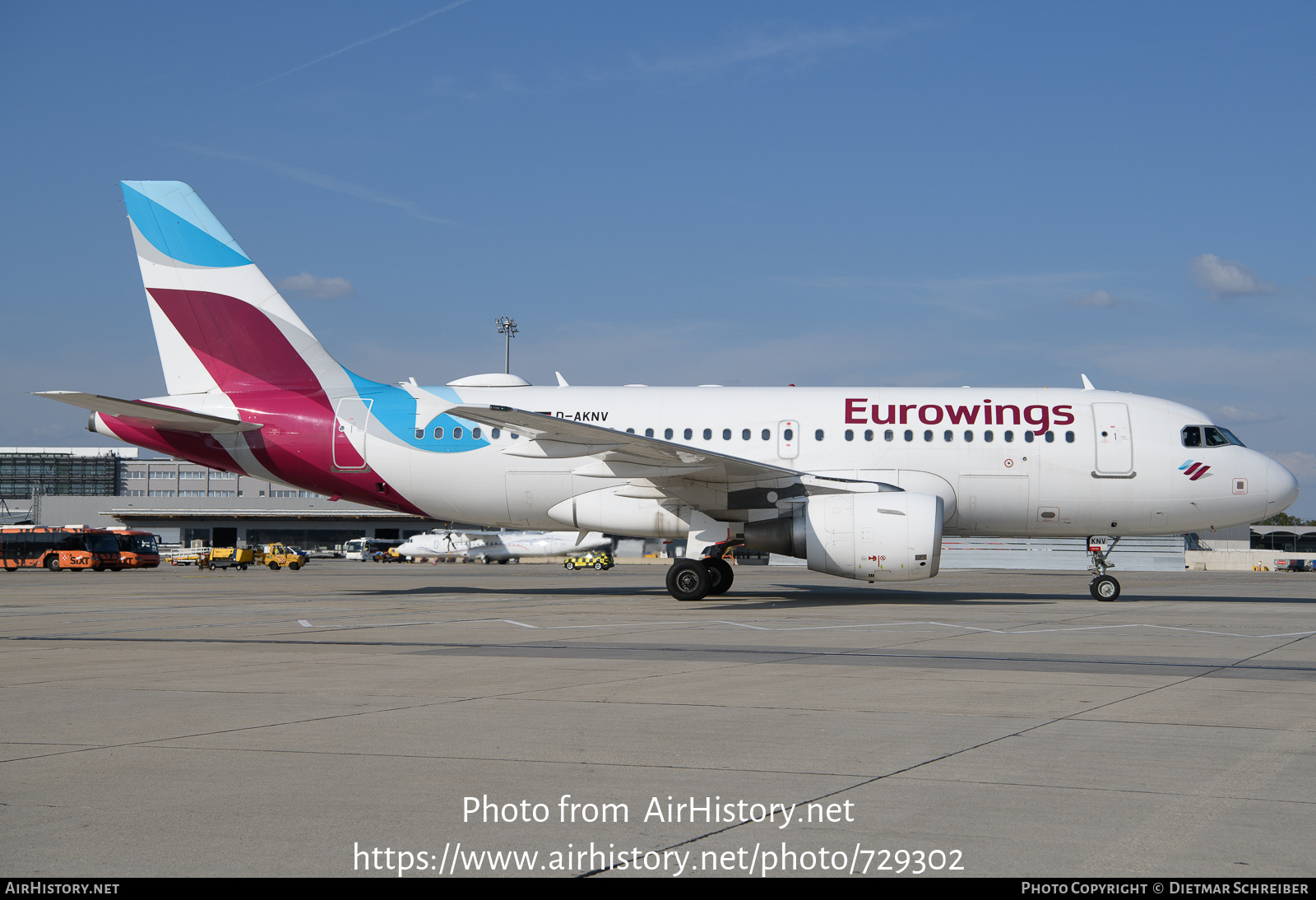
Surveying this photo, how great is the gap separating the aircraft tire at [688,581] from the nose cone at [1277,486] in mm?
11733

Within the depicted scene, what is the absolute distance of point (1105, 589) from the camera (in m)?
22.4

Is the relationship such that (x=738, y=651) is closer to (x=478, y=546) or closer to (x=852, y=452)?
(x=852, y=452)

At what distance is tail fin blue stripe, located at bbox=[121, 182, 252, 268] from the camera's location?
2355 centimetres

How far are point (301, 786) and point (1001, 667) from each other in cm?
751

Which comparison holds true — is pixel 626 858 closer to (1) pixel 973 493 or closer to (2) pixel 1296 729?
(2) pixel 1296 729

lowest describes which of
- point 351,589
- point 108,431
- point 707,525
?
point 351,589

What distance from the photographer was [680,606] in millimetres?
20031

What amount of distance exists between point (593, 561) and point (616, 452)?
137 ft

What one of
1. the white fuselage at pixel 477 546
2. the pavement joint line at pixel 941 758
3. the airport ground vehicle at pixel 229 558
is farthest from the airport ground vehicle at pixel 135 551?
the pavement joint line at pixel 941 758

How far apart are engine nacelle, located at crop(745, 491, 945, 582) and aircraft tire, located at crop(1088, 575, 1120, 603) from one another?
15.1 feet

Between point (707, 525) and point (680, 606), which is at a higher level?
point (707, 525)

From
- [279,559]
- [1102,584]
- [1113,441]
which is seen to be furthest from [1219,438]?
[279,559]

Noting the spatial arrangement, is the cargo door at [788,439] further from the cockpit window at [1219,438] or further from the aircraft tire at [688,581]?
the cockpit window at [1219,438]

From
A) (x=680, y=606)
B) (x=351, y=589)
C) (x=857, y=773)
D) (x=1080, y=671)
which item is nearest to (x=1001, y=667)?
(x=1080, y=671)
